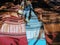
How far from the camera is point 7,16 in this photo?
140cm

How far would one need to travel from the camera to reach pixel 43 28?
121cm

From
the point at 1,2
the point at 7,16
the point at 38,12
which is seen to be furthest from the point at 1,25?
the point at 1,2

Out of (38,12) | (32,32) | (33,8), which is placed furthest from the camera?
(33,8)

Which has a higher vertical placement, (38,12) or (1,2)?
(1,2)

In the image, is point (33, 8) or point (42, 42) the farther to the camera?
point (33, 8)

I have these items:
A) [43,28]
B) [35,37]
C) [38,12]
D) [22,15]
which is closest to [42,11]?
[38,12]

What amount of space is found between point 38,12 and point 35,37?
0.45m

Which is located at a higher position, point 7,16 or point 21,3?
point 21,3

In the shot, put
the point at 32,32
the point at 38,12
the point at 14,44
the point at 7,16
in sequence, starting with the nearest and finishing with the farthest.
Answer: the point at 14,44, the point at 32,32, the point at 7,16, the point at 38,12

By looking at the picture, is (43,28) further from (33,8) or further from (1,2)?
(1,2)

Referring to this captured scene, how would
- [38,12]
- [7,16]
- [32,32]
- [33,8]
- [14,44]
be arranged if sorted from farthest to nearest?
[33,8] → [38,12] → [7,16] → [32,32] → [14,44]

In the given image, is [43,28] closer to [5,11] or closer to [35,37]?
[35,37]

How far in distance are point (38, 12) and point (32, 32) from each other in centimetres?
40

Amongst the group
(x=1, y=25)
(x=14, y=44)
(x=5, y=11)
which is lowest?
(x=14, y=44)
